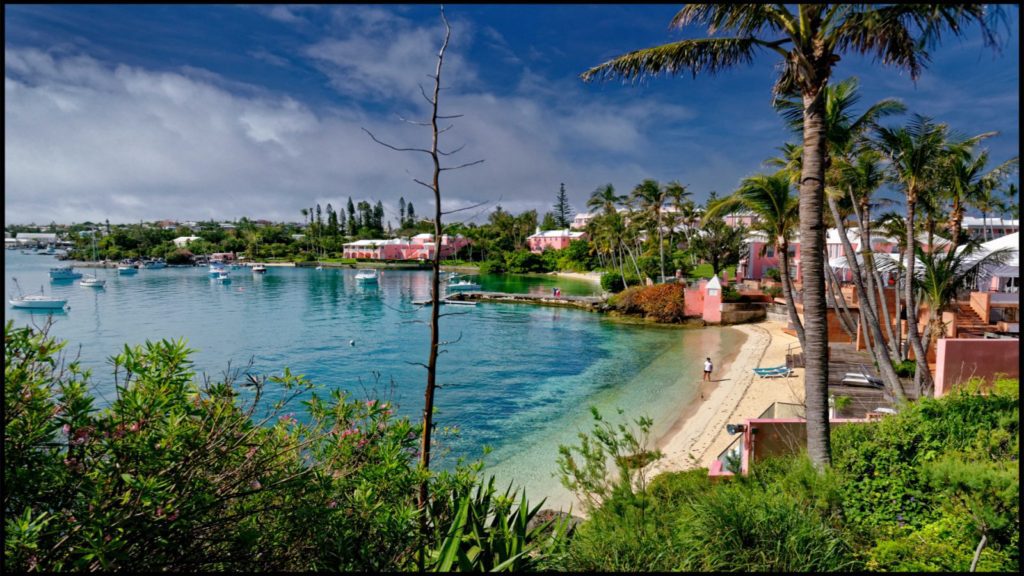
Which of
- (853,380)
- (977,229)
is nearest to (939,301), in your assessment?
(853,380)

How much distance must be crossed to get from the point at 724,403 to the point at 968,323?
9.29m

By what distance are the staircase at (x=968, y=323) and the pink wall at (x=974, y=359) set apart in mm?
7731

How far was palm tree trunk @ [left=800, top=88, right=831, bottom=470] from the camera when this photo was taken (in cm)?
595

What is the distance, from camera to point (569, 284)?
63.0m

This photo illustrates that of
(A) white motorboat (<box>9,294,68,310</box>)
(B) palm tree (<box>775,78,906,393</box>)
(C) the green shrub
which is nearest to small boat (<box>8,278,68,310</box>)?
(A) white motorboat (<box>9,294,68,310</box>)

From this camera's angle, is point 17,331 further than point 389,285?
No

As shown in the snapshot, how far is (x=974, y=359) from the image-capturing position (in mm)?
9695

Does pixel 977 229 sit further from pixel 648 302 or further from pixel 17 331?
pixel 17 331

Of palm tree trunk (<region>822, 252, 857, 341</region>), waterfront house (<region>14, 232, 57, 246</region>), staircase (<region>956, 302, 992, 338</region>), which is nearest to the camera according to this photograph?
waterfront house (<region>14, 232, 57, 246</region>)

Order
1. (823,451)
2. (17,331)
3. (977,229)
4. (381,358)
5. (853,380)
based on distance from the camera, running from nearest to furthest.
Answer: (17,331) < (823,451) < (853,380) < (381,358) < (977,229)

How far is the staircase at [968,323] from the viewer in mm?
16406

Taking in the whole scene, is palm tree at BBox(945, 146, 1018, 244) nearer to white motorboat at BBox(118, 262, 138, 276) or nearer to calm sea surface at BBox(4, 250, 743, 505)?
calm sea surface at BBox(4, 250, 743, 505)

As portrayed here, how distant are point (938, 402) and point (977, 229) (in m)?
49.0

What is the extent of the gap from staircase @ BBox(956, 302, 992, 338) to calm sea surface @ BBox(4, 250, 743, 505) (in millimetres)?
8665
